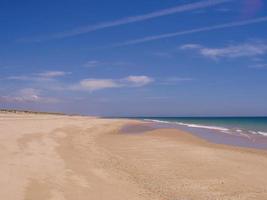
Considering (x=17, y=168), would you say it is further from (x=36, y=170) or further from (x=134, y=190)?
(x=134, y=190)

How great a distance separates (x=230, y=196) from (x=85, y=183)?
3.73 m

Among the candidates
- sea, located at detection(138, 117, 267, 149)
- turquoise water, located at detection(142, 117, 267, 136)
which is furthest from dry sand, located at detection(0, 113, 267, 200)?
turquoise water, located at detection(142, 117, 267, 136)

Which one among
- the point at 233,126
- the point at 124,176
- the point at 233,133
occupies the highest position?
the point at 233,126

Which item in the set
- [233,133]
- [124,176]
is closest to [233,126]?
[233,133]

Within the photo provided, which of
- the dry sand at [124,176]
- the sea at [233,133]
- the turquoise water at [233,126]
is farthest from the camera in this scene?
the turquoise water at [233,126]

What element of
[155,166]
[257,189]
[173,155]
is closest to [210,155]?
[173,155]

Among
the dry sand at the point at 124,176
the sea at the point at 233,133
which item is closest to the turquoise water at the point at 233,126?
the sea at the point at 233,133

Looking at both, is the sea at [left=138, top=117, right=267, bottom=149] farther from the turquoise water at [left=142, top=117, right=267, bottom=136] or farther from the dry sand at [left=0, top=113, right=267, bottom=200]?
the dry sand at [left=0, top=113, right=267, bottom=200]

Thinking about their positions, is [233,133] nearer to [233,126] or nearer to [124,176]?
[233,126]

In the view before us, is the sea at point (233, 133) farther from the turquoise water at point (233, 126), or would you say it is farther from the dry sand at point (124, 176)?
the dry sand at point (124, 176)

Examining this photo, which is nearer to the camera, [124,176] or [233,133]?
[124,176]

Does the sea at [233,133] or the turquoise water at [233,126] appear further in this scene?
the turquoise water at [233,126]

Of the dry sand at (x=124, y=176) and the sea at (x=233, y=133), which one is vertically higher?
the sea at (x=233, y=133)

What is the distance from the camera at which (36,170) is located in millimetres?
11172
